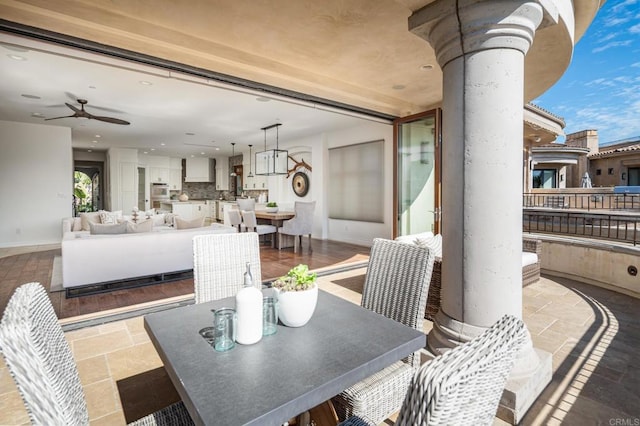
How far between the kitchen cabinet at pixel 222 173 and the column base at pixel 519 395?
12515 millimetres

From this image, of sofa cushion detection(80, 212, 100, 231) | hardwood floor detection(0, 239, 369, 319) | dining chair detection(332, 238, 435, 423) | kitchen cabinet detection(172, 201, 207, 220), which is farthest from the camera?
kitchen cabinet detection(172, 201, 207, 220)

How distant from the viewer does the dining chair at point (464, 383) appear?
52 cm

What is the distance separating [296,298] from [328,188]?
728cm

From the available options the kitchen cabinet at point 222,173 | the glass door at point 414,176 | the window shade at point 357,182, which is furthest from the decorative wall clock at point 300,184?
the kitchen cabinet at point 222,173

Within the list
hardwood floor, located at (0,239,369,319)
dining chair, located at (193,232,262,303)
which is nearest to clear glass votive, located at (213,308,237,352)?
dining chair, located at (193,232,262,303)

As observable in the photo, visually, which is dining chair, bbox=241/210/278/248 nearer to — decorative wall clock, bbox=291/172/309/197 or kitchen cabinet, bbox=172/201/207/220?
decorative wall clock, bbox=291/172/309/197

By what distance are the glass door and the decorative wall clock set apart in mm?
3813

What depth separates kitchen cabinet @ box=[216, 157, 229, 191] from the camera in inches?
517

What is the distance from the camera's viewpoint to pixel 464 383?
21.0 inches

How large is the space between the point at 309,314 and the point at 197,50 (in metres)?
3.10

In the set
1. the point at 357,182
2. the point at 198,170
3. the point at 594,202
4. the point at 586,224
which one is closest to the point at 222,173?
the point at 198,170

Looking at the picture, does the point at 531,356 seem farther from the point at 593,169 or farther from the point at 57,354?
the point at 593,169

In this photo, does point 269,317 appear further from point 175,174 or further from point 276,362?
point 175,174

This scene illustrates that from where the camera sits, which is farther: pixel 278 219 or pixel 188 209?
pixel 188 209
